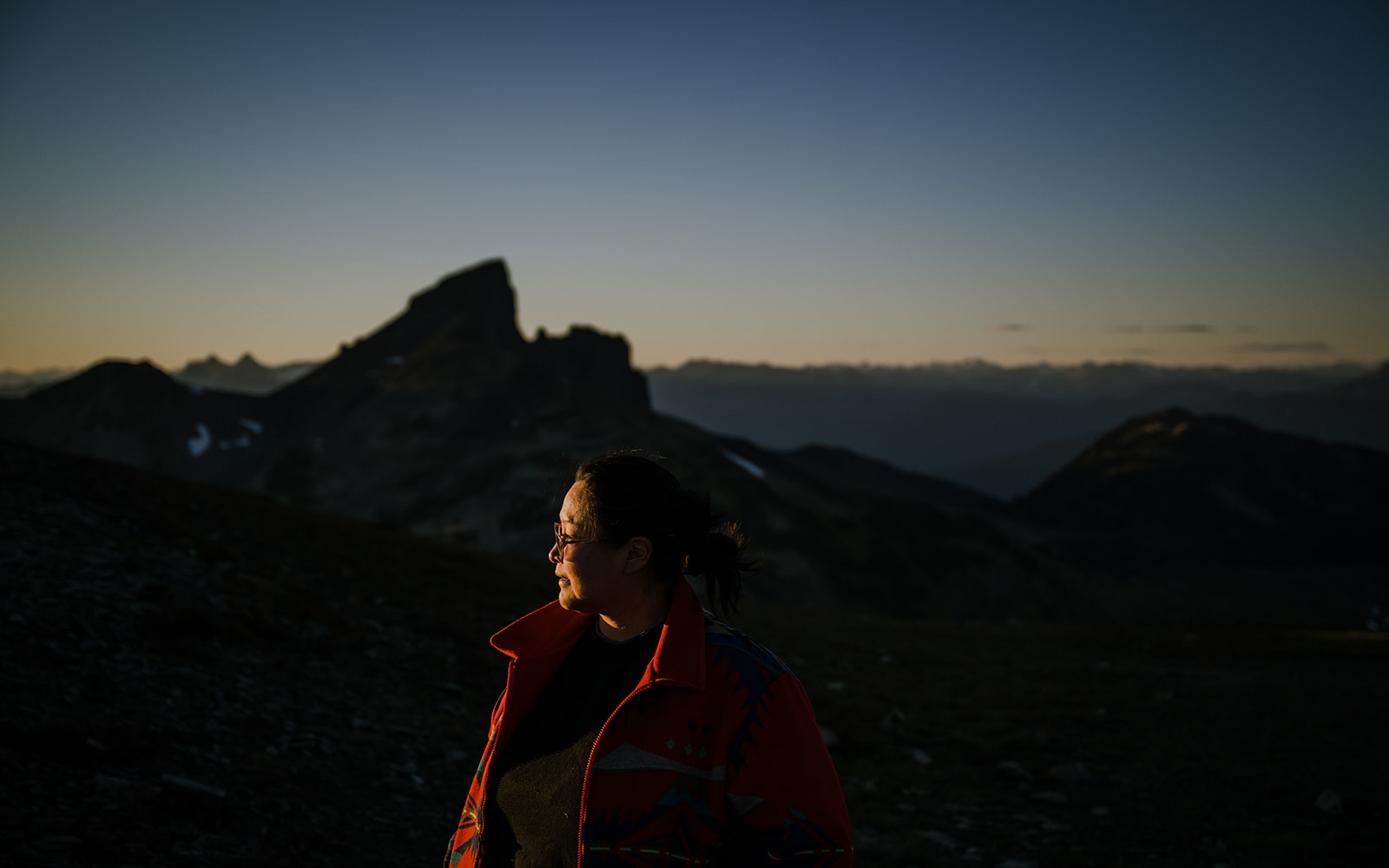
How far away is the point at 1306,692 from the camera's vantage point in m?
17.9

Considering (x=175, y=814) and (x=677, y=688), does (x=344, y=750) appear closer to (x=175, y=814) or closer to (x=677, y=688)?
(x=175, y=814)

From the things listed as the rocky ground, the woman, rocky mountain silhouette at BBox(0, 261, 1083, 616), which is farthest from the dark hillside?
rocky mountain silhouette at BBox(0, 261, 1083, 616)

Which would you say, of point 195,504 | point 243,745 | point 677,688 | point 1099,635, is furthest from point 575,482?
point 1099,635

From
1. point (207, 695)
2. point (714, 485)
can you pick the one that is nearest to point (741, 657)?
point (207, 695)

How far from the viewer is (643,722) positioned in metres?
3.52

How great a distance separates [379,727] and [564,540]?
903cm

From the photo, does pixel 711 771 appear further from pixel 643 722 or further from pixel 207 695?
pixel 207 695

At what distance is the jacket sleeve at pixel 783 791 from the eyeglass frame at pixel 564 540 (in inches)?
40.8

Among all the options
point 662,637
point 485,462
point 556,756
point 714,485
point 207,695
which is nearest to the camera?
point 662,637

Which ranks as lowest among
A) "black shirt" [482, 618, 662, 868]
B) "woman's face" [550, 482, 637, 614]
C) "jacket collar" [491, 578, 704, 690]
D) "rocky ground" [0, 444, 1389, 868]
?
"rocky ground" [0, 444, 1389, 868]

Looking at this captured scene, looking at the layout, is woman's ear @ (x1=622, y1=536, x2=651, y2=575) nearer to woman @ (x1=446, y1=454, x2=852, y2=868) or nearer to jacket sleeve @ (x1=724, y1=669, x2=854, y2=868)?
woman @ (x1=446, y1=454, x2=852, y2=868)

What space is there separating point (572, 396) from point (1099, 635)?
13060cm

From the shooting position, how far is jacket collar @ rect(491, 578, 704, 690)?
11.4 feet

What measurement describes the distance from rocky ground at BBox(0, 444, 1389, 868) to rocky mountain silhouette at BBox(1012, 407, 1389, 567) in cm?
14146
